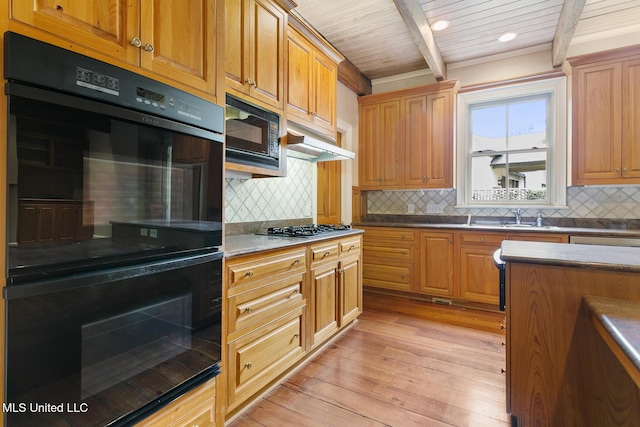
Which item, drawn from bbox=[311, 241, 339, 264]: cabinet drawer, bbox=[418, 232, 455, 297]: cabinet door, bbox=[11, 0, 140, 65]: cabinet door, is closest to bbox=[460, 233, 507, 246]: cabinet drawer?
bbox=[418, 232, 455, 297]: cabinet door

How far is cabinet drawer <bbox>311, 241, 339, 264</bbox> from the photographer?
2227 millimetres

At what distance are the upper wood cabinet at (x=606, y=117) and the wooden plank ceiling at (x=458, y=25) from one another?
39cm

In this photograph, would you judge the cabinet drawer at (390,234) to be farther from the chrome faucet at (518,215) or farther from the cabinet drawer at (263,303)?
the cabinet drawer at (263,303)

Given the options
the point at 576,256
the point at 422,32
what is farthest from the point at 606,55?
the point at 576,256

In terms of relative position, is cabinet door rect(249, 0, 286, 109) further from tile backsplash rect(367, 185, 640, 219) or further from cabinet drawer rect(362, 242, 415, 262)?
tile backsplash rect(367, 185, 640, 219)

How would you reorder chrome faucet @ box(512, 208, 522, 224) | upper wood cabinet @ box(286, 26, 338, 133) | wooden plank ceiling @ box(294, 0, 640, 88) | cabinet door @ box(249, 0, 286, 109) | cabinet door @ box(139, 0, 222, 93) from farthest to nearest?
chrome faucet @ box(512, 208, 522, 224) < wooden plank ceiling @ box(294, 0, 640, 88) < upper wood cabinet @ box(286, 26, 338, 133) < cabinet door @ box(249, 0, 286, 109) < cabinet door @ box(139, 0, 222, 93)

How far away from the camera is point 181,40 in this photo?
3.93ft

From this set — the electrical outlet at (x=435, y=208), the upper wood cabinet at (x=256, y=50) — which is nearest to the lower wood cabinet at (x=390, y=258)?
the electrical outlet at (x=435, y=208)

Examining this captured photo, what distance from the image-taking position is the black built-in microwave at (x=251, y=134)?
1.82 metres

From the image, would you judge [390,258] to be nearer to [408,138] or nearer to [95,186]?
[408,138]

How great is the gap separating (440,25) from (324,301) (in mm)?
2944

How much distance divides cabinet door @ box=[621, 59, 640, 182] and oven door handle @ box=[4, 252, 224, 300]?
13.0 ft

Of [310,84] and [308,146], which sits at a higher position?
[310,84]

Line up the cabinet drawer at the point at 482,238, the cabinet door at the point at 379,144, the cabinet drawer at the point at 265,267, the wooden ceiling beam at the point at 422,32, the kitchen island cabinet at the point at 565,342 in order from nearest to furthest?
the kitchen island cabinet at the point at 565,342 → the cabinet drawer at the point at 265,267 → the wooden ceiling beam at the point at 422,32 → the cabinet drawer at the point at 482,238 → the cabinet door at the point at 379,144
